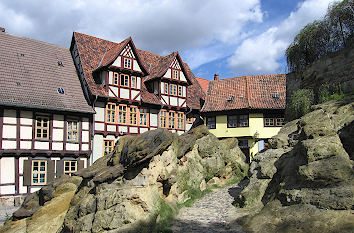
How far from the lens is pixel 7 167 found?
1859cm

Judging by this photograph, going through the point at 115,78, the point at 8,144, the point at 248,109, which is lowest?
the point at 8,144

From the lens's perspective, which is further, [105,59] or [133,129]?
[105,59]

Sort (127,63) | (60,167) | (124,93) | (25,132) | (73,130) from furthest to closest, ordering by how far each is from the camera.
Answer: (127,63), (124,93), (73,130), (60,167), (25,132)

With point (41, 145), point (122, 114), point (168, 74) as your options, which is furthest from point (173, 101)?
point (41, 145)

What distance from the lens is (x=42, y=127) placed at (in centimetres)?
2002

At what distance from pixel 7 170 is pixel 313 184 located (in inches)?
656

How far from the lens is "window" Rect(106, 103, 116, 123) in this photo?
22859 millimetres

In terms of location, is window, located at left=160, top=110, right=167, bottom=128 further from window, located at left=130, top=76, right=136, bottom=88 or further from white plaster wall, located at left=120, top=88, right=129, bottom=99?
white plaster wall, located at left=120, top=88, right=129, bottom=99

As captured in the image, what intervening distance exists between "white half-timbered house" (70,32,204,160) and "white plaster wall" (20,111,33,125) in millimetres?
4148

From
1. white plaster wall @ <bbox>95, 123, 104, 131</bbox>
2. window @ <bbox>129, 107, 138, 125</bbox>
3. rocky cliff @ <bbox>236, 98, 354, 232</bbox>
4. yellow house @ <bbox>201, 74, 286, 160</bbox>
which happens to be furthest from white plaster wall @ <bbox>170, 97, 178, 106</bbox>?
rocky cliff @ <bbox>236, 98, 354, 232</bbox>

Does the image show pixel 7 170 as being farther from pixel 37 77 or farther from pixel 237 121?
pixel 237 121

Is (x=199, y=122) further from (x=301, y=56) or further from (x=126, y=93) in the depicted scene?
(x=301, y=56)

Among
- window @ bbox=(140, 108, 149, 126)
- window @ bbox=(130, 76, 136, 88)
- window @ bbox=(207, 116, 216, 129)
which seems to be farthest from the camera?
window @ bbox=(207, 116, 216, 129)

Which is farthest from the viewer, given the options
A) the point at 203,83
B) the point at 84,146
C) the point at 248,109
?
the point at 203,83
